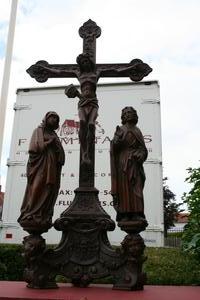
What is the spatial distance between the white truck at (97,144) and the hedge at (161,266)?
327 mm

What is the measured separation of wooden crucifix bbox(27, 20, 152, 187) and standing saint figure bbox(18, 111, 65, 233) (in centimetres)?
52

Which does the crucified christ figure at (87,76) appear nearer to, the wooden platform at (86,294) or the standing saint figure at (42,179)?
the standing saint figure at (42,179)

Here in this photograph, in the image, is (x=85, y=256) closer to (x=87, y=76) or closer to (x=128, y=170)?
(x=128, y=170)

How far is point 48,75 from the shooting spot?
18.9ft

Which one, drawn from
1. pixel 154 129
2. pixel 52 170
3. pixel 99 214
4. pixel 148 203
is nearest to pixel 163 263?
pixel 148 203

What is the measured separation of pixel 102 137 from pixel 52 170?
4643 mm

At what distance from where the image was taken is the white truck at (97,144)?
28.2ft

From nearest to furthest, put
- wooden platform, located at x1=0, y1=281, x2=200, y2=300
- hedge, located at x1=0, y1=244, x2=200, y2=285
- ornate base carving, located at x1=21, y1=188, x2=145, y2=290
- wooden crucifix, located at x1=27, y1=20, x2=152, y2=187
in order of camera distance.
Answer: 1. wooden platform, located at x1=0, y1=281, x2=200, y2=300
2. ornate base carving, located at x1=21, y1=188, x2=145, y2=290
3. wooden crucifix, located at x1=27, y1=20, x2=152, y2=187
4. hedge, located at x1=0, y1=244, x2=200, y2=285

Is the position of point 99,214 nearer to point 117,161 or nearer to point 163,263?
point 117,161

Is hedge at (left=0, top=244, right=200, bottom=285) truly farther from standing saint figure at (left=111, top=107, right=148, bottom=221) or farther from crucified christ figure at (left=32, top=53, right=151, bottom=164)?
crucified christ figure at (left=32, top=53, right=151, bottom=164)

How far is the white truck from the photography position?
8.59 meters

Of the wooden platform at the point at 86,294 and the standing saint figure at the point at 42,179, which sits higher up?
the standing saint figure at the point at 42,179

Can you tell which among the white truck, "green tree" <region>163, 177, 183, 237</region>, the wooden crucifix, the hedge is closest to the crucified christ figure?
the wooden crucifix

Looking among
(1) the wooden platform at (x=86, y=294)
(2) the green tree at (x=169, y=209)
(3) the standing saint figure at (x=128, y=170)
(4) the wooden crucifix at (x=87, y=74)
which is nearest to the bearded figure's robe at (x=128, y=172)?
(3) the standing saint figure at (x=128, y=170)
